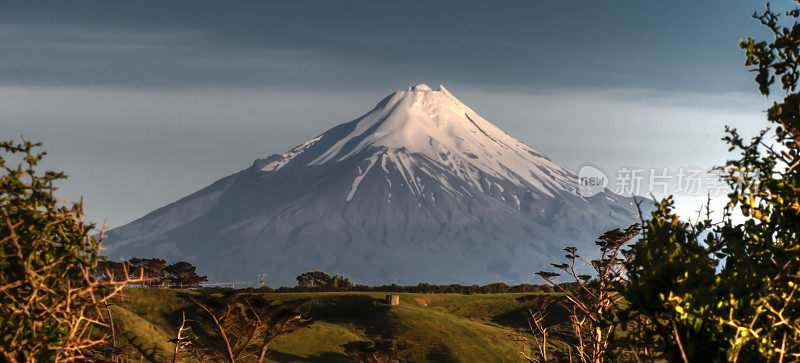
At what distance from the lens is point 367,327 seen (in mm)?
77500

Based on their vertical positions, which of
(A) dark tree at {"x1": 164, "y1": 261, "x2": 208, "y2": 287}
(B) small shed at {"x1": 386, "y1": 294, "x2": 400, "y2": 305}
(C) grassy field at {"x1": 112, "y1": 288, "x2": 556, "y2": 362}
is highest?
(A) dark tree at {"x1": 164, "y1": 261, "x2": 208, "y2": 287}

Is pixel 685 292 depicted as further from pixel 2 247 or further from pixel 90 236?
pixel 2 247

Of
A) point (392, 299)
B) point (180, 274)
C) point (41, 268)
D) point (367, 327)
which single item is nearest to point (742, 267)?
point (41, 268)

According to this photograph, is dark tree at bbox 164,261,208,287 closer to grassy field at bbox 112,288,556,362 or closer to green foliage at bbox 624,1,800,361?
grassy field at bbox 112,288,556,362

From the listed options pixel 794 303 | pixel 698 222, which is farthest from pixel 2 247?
pixel 794 303

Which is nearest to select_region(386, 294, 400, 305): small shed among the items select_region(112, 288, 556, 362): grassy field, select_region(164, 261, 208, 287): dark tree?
select_region(112, 288, 556, 362): grassy field

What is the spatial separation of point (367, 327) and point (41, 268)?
6388 cm

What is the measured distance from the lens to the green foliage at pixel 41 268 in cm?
1492

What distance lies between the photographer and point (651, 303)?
1516 cm

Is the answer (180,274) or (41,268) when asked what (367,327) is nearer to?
(180,274)

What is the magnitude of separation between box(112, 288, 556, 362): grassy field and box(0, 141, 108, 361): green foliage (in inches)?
1764

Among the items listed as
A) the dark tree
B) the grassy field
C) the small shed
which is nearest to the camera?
the grassy field

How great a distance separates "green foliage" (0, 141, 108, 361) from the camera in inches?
587

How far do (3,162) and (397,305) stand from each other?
6842 cm
